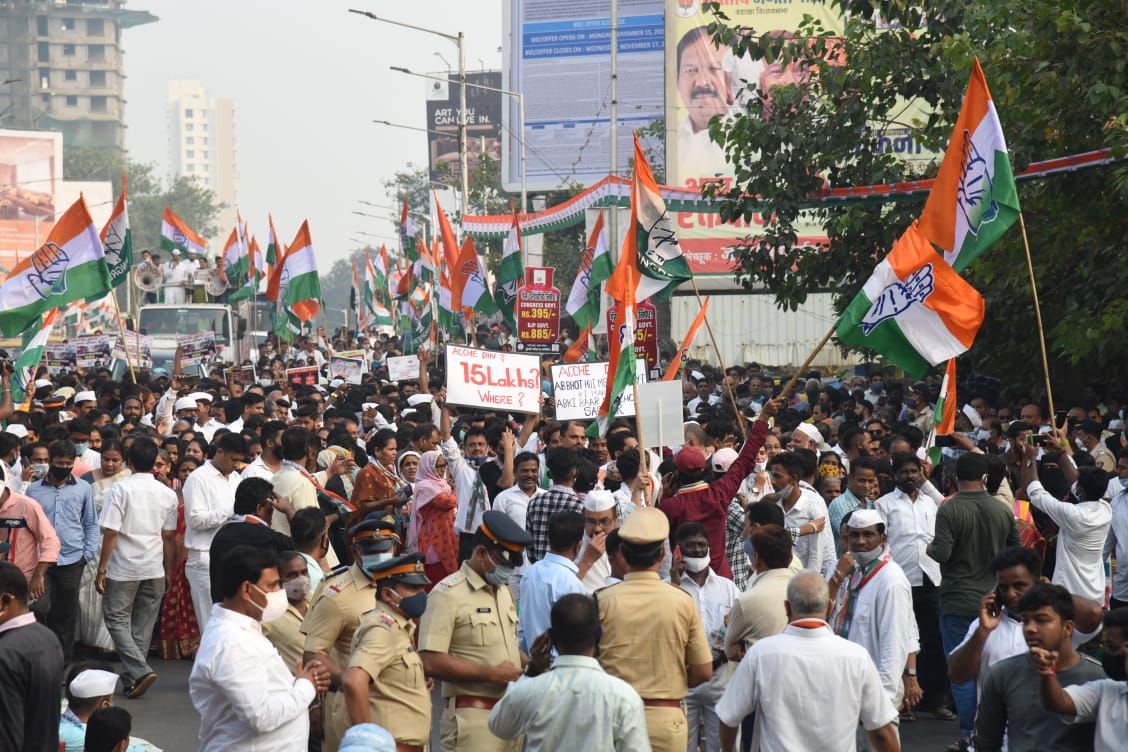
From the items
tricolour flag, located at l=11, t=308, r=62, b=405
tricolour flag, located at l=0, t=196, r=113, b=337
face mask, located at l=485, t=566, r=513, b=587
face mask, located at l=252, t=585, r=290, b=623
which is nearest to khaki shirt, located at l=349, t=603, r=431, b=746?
face mask, located at l=485, t=566, r=513, b=587

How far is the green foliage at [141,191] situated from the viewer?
130625 millimetres

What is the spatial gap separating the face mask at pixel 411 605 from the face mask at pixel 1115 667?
2.37 meters

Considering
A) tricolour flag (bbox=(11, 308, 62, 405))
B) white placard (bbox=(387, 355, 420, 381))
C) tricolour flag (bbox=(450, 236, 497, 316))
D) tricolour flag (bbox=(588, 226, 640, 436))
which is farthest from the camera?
tricolour flag (bbox=(450, 236, 497, 316))

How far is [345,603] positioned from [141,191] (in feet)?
445

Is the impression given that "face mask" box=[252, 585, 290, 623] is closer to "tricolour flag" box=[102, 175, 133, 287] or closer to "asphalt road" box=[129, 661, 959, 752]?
"asphalt road" box=[129, 661, 959, 752]

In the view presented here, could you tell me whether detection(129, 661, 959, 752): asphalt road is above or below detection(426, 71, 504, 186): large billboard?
below

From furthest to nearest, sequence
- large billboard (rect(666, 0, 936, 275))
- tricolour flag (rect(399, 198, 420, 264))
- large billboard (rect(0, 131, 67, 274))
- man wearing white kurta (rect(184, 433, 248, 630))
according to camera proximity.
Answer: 1. large billboard (rect(0, 131, 67, 274))
2. large billboard (rect(666, 0, 936, 275))
3. tricolour flag (rect(399, 198, 420, 264))
4. man wearing white kurta (rect(184, 433, 248, 630))

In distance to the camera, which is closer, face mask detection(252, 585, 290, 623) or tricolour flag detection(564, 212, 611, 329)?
face mask detection(252, 585, 290, 623)

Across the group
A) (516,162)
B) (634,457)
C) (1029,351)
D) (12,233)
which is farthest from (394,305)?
(12,233)

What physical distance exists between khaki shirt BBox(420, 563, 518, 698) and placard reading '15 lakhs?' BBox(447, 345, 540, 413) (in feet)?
17.8

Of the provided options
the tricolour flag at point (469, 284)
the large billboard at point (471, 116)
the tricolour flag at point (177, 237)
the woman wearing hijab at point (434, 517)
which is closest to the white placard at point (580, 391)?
the woman wearing hijab at point (434, 517)

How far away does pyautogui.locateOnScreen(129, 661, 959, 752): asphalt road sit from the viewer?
8.70 m

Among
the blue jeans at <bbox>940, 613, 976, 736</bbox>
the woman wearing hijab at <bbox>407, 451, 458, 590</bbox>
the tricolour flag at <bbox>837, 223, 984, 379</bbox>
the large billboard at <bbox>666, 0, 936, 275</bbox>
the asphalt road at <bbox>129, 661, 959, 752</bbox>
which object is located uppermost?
the large billboard at <bbox>666, 0, 936, 275</bbox>

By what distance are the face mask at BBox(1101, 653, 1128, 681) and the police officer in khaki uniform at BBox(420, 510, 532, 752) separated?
1.58m
